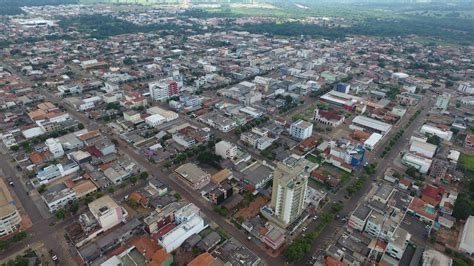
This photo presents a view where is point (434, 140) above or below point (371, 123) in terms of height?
below

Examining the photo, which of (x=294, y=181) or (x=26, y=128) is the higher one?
(x=294, y=181)

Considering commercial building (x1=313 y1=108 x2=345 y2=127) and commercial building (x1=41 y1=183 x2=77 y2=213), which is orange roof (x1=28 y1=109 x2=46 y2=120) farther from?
commercial building (x1=313 y1=108 x2=345 y2=127)

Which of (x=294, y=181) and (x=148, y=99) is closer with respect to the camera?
(x=294, y=181)

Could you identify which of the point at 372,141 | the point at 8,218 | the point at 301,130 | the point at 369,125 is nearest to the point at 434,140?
the point at 369,125

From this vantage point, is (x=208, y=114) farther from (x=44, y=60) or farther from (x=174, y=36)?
(x=174, y=36)

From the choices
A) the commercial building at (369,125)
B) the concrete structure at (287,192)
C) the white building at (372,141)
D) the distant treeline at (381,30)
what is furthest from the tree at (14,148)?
the distant treeline at (381,30)

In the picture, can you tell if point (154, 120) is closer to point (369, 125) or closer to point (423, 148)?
point (369, 125)

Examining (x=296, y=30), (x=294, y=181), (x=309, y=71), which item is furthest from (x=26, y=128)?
(x=296, y=30)

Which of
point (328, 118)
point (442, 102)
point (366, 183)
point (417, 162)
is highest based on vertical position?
point (442, 102)
